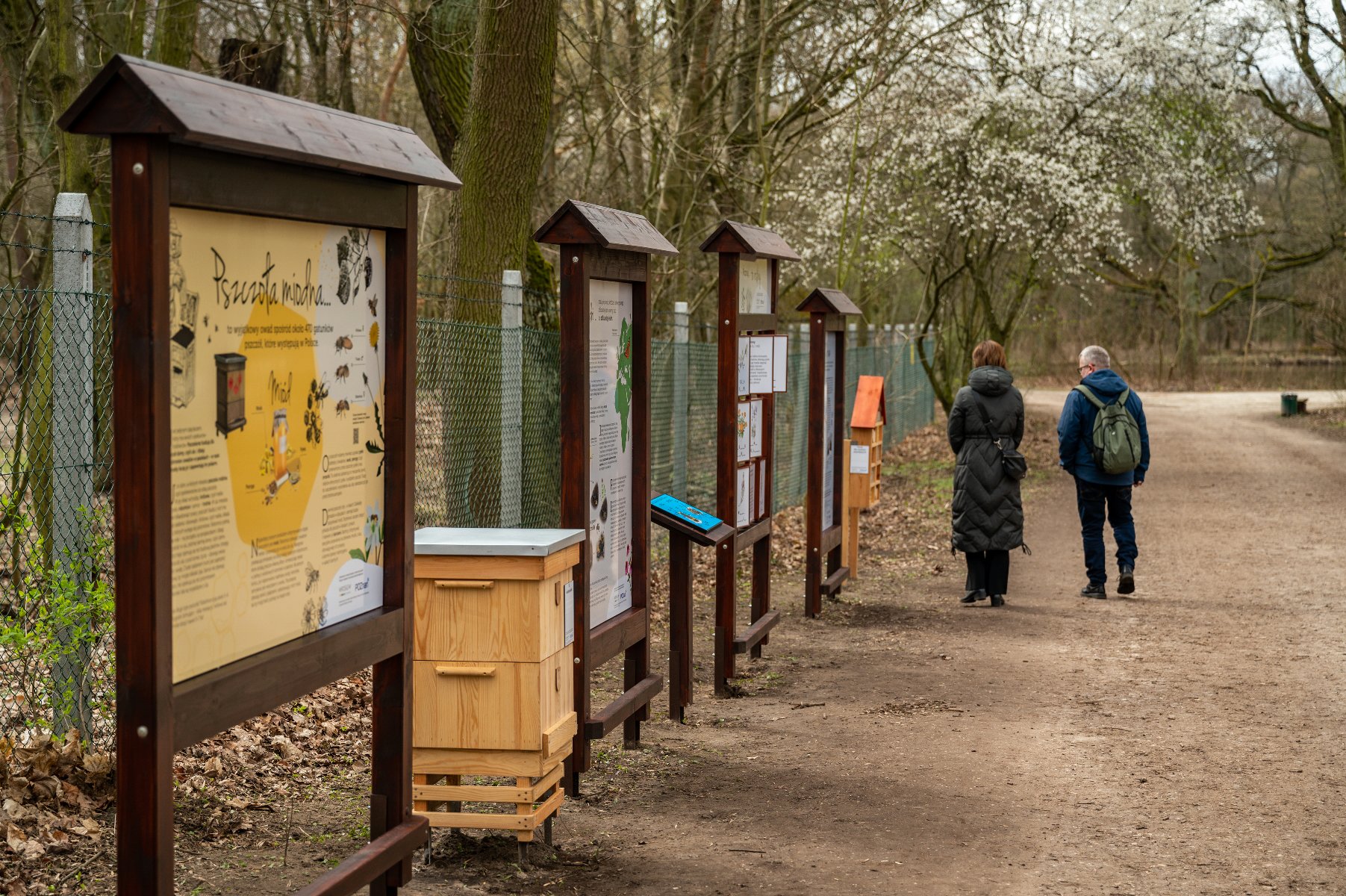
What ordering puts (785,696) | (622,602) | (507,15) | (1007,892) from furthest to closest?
(507,15) → (785,696) → (622,602) → (1007,892)

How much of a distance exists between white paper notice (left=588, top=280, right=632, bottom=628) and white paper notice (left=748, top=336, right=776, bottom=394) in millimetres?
2147

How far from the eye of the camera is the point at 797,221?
2602cm

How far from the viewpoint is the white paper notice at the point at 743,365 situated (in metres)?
8.45

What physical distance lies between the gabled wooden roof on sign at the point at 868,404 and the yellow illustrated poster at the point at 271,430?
838 cm

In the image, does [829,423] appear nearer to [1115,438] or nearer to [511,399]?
[1115,438]

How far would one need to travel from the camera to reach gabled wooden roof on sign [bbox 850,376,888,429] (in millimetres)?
12197

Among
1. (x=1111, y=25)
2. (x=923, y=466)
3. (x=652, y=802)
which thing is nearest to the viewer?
(x=652, y=802)

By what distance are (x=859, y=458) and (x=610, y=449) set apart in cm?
590

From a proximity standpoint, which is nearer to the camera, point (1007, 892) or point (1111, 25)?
point (1007, 892)

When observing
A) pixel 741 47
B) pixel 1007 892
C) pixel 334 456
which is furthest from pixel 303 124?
pixel 741 47

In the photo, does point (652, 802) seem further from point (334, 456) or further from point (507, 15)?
point (507, 15)

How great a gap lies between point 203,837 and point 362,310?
7.76 ft

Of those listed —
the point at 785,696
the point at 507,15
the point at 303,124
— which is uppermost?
the point at 507,15

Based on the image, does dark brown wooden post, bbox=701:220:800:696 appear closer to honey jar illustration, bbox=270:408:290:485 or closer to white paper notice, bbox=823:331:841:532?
white paper notice, bbox=823:331:841:532
